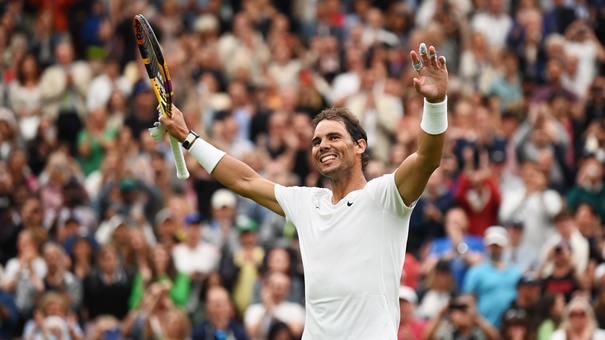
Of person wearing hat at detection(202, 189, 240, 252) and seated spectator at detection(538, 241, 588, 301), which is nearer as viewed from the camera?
seated spectator at detection(538, 241, 588, 301)

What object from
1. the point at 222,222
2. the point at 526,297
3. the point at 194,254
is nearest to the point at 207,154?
the point at 526,297

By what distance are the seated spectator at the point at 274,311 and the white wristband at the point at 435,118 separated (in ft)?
21.8

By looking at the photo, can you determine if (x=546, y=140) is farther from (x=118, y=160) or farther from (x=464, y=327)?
(x=118, y=160)

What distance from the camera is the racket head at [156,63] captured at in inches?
328

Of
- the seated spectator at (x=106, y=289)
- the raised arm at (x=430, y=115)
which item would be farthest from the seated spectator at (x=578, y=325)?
the raised arm at (x=430, y=115)

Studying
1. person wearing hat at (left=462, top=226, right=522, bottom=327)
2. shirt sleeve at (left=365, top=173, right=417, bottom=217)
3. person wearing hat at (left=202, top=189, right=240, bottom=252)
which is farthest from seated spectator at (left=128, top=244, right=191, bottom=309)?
shirt sleeve at (left=365, top=173, right=417, bottom=217)

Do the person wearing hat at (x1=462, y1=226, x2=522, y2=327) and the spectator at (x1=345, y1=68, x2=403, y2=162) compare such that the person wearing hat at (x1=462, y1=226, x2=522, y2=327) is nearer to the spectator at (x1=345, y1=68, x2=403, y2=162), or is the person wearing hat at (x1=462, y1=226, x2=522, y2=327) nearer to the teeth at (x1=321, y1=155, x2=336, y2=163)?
the spectator at (x1=345, y1=68, x2=403, y2=162)

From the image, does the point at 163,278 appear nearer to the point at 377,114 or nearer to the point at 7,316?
the point at 7,316

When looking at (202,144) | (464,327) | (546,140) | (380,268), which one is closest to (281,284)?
(464,327)

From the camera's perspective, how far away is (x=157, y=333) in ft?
45.2

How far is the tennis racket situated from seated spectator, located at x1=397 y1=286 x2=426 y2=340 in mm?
5190

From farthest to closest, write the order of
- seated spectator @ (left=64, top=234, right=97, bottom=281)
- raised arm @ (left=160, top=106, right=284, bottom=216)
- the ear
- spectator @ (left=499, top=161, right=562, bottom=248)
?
spectator @ (left=499, top=161, right=562, bottom=248)
seated spectator @ (left=64, top=234, right=97, bottom=281)
raised arm @ (left=160, top=106, right=284, bottom=216)
the ear

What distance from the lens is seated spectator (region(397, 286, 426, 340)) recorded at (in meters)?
13.1

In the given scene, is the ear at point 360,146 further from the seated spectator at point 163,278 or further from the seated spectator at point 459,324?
the seated spectator at point 163,278
